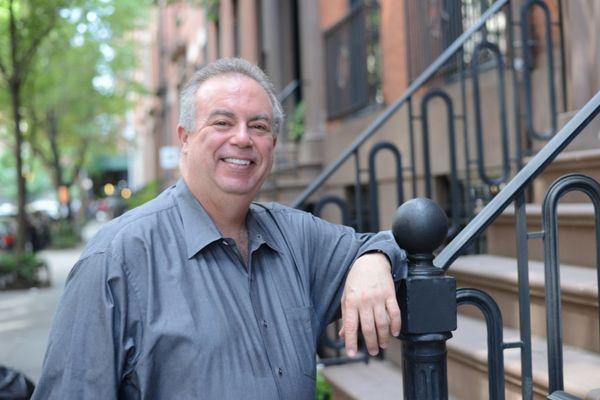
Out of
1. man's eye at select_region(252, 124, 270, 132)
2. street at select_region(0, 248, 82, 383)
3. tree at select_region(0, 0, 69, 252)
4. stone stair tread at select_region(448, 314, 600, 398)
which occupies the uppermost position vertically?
tree at select_region(0, 0, 69, 252)

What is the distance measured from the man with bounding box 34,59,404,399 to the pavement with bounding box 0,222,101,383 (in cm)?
383

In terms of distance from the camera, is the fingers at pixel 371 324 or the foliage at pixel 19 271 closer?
the fingers at pixel 371 324

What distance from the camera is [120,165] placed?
63688 millimetres

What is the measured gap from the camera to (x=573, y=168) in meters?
4.02

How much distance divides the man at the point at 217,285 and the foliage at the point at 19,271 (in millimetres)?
12182

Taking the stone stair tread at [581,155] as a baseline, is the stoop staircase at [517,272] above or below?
below

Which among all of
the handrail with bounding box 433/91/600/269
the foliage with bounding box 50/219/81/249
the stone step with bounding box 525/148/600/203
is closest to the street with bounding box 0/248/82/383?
the stone step with bounding box 525/148/600/203

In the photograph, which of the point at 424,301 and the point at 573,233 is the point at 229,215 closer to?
the point at 424,301

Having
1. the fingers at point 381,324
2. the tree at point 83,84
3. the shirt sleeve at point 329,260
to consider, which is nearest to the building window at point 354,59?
the shirt sleeve at point 329,260

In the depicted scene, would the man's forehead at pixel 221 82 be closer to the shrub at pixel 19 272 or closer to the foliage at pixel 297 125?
the foliage at pixel 297 125

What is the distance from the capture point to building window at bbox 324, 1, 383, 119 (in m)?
7.83

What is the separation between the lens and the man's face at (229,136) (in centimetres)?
185

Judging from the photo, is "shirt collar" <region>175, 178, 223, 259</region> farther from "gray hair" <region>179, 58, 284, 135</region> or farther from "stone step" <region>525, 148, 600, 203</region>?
"stone step" <region>525, 148, 600, 203</region>

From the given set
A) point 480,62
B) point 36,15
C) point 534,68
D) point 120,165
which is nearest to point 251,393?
point 534,68
